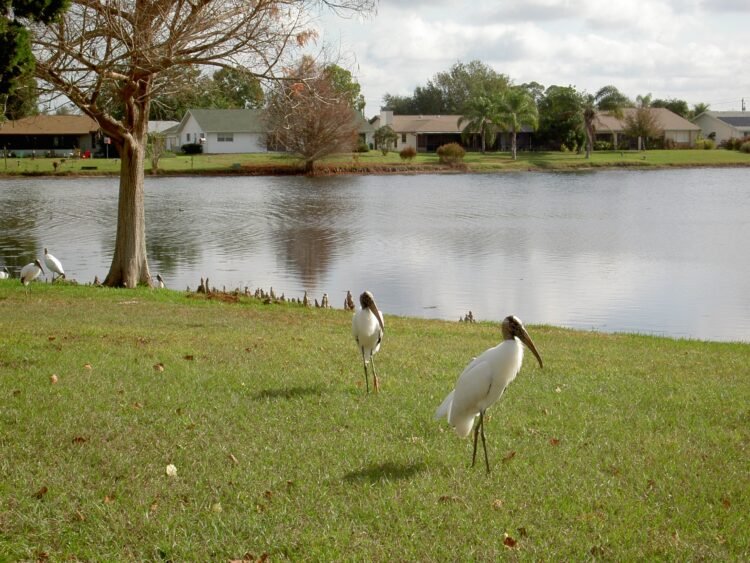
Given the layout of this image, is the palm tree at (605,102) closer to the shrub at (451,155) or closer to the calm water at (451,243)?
the shrub at (451,155)

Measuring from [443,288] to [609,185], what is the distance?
4390cm

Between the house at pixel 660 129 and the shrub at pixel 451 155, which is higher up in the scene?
the house at pixel 660 129

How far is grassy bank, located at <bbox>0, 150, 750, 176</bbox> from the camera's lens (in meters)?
76.9

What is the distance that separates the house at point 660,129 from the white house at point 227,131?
1525 inches

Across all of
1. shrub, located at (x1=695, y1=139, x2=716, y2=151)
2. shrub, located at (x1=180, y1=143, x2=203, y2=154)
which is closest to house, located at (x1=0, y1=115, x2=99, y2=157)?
shrub, located at (x1=180, y1=143, x2=203, y2=154)

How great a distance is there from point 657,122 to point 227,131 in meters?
50.0

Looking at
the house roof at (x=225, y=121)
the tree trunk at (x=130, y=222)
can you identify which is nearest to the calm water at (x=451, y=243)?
the tree trunk at (x=130, y=222)

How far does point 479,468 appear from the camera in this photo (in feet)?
23.8

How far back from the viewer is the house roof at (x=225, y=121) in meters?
94.9

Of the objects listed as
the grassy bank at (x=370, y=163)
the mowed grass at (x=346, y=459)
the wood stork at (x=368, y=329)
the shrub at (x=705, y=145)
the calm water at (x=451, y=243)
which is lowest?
the calm water at (x=451, y=243)

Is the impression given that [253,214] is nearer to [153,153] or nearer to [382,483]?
[153,153]

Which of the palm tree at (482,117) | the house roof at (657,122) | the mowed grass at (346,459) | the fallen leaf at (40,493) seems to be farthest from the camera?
the house roof at (657,122)

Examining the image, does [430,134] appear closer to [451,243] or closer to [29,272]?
[451,243]

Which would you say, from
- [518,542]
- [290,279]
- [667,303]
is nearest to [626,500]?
[518,542]
